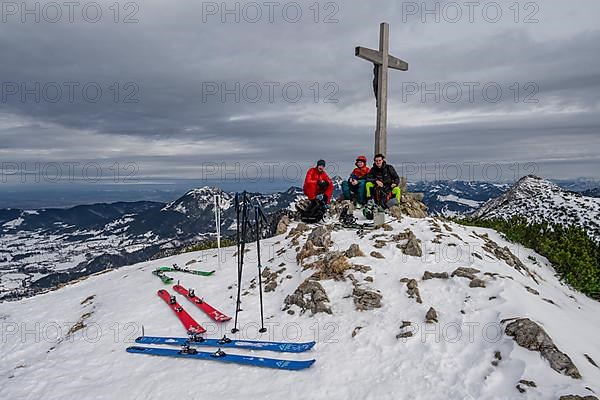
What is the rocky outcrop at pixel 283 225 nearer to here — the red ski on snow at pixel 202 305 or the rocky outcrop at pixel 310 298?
the red ski on snow at pixel 202 305

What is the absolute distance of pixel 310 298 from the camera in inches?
425

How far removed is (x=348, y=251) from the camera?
12289 mm

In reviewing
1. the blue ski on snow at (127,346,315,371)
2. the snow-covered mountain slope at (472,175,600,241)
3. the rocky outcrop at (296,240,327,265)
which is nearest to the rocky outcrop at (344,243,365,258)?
the rocky outcrop at (296,240,327,265)

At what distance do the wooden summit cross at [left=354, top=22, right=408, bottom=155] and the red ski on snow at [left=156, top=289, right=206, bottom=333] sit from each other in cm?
1205

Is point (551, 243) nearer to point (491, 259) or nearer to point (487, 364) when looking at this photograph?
point (491, 259)

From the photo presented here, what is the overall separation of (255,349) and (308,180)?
9614 millimetres

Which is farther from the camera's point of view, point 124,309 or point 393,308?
point 124,309

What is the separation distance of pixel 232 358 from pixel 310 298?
3011mm

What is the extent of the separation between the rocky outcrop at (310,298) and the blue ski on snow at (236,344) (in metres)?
1.53

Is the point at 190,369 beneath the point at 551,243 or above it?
beneath

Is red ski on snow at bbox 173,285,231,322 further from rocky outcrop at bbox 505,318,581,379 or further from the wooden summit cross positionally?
the wooden summit cross

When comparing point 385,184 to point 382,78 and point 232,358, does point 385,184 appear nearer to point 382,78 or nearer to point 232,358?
point 382,78

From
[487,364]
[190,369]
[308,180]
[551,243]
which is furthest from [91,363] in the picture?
[551,243]

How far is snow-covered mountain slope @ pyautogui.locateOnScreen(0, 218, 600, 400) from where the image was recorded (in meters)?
6.96
